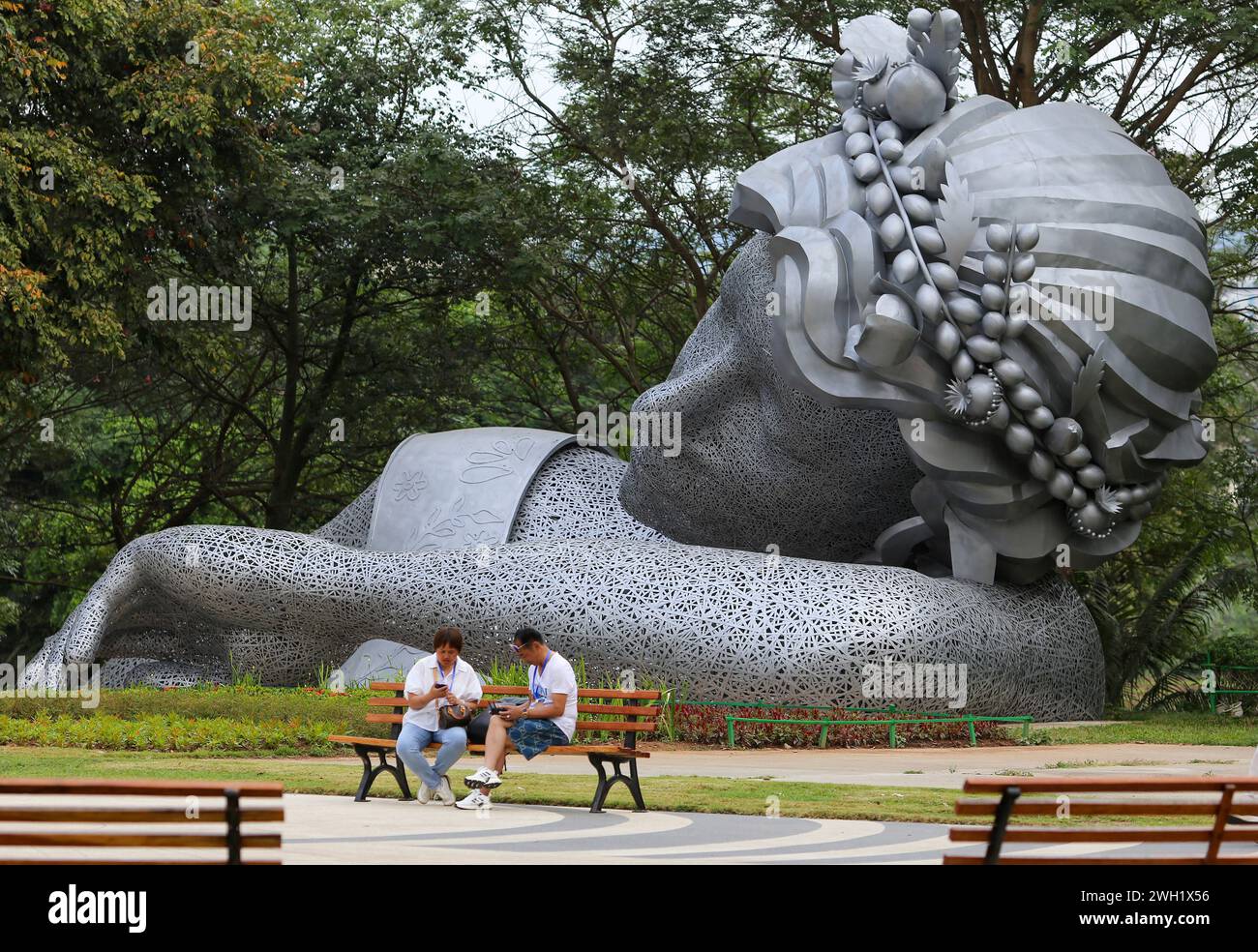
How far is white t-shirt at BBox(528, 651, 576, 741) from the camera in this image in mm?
8492

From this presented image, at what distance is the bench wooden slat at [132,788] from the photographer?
188 inches

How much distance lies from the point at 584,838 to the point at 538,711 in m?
1.56

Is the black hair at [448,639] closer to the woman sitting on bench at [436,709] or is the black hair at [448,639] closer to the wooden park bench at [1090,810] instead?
the woman sitting on bench at [436,709]

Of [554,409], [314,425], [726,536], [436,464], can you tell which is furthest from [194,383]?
[726,536]

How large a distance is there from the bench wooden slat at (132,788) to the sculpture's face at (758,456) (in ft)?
33.7

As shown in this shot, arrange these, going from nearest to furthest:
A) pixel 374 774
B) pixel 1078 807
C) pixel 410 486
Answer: pixel 1078 807 < pixel 374 774 < pixel 410 486

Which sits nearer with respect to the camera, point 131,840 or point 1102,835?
point 131,840

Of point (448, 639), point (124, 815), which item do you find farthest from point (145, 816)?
point (448, 639)

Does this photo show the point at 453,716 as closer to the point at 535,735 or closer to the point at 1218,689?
the point at 535,735

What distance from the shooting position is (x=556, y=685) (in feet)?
27.9

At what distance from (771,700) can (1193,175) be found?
10271mm

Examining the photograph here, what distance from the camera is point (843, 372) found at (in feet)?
44.8

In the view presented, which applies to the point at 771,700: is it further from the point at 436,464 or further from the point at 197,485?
the point at 197,485

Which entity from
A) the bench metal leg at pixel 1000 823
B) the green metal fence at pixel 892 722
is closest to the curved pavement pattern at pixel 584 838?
the bench metal leg at pixel 1000 823
